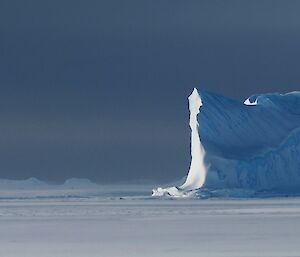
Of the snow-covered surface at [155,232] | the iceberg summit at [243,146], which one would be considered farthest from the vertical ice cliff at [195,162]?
the snow-covered surface at [155,232]

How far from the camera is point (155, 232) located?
20469 mm

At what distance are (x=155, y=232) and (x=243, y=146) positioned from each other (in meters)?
19.0

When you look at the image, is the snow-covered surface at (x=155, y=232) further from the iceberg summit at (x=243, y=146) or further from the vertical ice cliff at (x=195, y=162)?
the vertical ice cliff at (x=195, y=162)

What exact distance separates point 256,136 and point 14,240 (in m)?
21.6

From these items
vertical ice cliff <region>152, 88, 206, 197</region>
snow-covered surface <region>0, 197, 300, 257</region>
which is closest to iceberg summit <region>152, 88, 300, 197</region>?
vertical ice cliff <region>152, 88, 206, 197</region>

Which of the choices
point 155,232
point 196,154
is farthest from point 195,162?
point 155,232

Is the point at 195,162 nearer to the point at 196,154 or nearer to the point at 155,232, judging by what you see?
the point at 196,154

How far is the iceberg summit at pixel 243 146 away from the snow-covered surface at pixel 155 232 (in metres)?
5.91

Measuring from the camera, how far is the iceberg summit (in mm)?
36719

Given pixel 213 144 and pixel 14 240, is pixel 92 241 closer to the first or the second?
pixel 14 240

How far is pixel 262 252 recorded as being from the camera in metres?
16.0

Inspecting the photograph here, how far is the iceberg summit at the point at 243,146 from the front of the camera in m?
36.7

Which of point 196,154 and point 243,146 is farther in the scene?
point 243,146

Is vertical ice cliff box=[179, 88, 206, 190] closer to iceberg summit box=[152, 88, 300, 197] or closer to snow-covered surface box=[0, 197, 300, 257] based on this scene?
iceberg summit box=[152, 88, 300, 197]
